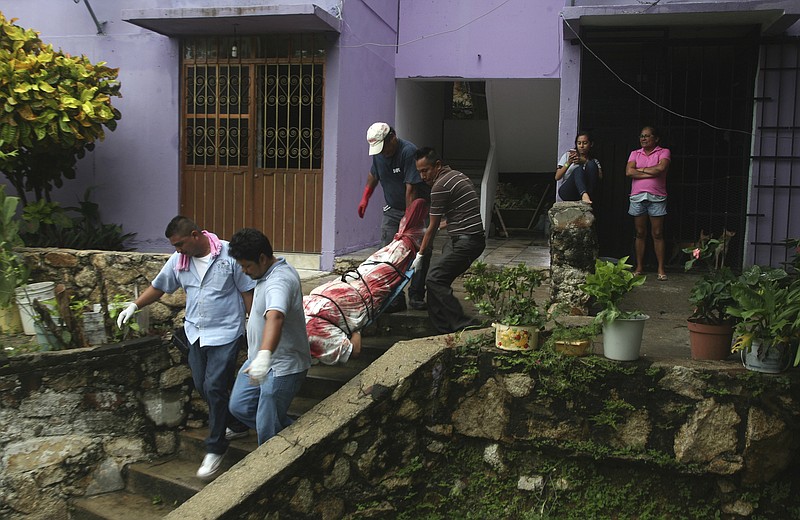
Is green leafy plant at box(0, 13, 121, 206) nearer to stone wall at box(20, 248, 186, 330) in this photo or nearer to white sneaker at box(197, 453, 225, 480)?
stone wall at box(20, 248, 186, 330)

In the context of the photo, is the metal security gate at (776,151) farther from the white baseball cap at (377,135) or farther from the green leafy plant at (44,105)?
the green leafy plant at (44,105)

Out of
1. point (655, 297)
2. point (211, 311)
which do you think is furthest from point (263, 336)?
point (655, 297)

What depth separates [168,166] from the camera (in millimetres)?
9750

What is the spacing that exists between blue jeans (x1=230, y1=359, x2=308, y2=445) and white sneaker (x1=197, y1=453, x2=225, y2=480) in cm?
41

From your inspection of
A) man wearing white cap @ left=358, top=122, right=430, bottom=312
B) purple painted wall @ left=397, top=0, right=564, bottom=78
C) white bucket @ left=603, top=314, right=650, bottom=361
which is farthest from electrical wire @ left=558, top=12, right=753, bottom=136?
white bucket @ left=603, top=314, right=650, bottom=361

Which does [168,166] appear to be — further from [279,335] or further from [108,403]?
[279,335]

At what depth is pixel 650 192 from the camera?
802 centimetres

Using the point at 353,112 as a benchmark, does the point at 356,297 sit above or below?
below

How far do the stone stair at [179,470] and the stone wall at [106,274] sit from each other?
1.30 metres

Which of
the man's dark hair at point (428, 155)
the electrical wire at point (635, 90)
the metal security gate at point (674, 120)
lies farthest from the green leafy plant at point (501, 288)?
the metal security gate at point (674, 120)

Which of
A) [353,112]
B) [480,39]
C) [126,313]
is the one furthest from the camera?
[480,39]

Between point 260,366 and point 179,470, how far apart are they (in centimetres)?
163

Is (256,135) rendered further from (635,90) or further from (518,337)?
(518,337)

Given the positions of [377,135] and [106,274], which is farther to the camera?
[106,274]
